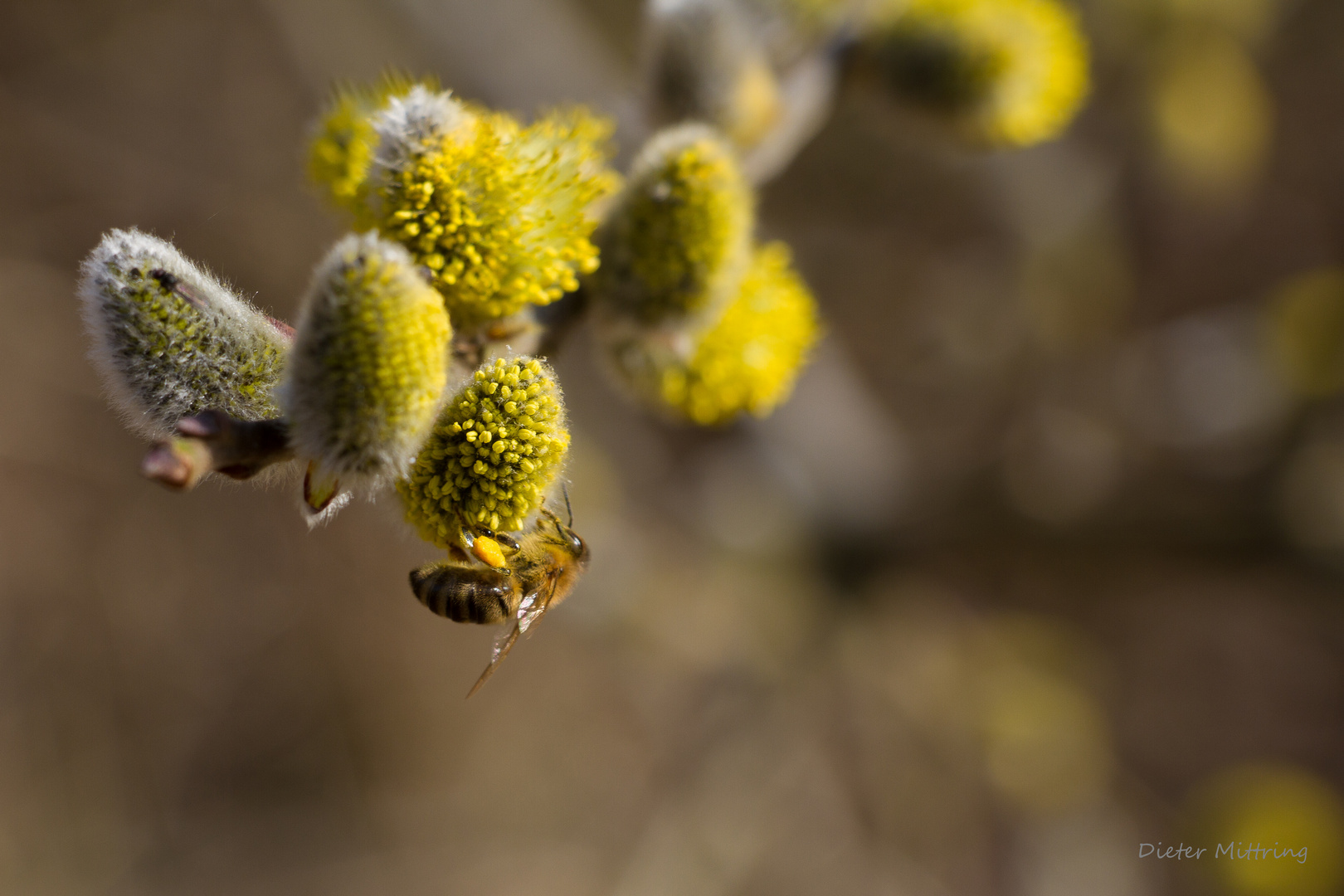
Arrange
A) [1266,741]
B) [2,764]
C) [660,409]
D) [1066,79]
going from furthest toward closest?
[1266,741] → [2,764] → [1066,79] → [660,409]

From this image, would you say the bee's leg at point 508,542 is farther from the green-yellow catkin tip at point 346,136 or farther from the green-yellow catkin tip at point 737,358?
the green-yellow catkin tip at point 346,136

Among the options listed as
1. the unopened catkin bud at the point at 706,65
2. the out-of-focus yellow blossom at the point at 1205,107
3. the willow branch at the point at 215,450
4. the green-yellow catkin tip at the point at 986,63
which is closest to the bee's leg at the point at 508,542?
the willow branch at the point at 215,450

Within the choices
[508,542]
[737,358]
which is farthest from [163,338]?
[737,358]

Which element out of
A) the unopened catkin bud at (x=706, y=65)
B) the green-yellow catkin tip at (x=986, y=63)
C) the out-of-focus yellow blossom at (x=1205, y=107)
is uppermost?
the out-of-focus yellow blossom at (x=1205, y=107)

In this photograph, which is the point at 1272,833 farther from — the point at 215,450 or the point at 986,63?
the point at 215,450

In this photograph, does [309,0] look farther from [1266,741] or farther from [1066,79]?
[1266,741]

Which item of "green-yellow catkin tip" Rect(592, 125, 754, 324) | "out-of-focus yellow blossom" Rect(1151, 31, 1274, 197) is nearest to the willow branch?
"green-yellow catkin tip" Rect(592, 125, 754, 324)

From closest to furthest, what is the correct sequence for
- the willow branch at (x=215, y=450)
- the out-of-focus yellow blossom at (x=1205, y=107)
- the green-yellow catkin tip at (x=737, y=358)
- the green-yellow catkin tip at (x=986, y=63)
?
the willow branch at (x=215, y=450), the green-yellow catkin tip at (x=737, y=358), the green-yellow catkin tip at (x=986, y=63), the out-of-focus yellow blossom at (x=1205, y=107)

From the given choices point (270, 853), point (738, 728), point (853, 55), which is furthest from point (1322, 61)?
point (270, 853)
